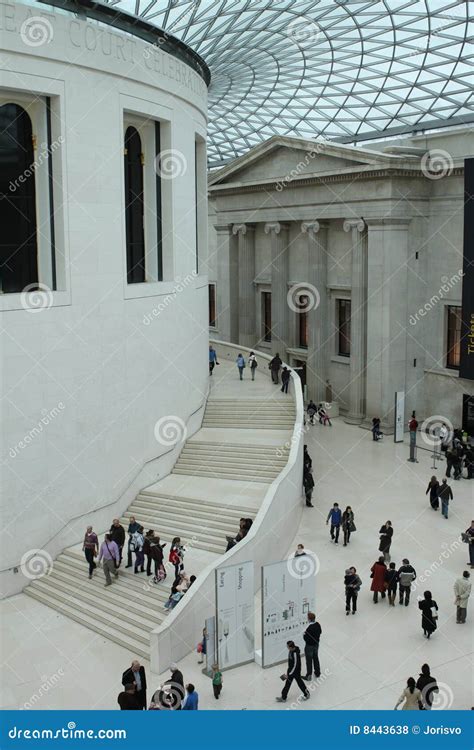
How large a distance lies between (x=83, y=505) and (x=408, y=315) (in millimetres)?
18608

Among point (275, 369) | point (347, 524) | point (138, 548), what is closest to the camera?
point (138, 548)

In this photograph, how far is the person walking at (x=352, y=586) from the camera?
17.1 meters

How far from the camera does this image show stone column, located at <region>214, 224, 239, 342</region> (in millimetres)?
45125

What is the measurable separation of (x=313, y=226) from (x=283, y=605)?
83.8ft

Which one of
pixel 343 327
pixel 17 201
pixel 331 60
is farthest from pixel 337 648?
pixel 331 60

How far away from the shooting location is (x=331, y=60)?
4484 centimetres

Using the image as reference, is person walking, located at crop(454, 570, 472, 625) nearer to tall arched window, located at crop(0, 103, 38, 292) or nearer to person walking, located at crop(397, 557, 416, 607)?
person walking, located at crop(397, 557, 416, 607)

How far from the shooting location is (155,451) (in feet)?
78.9

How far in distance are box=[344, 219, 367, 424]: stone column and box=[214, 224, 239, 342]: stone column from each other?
1090 centimetres
